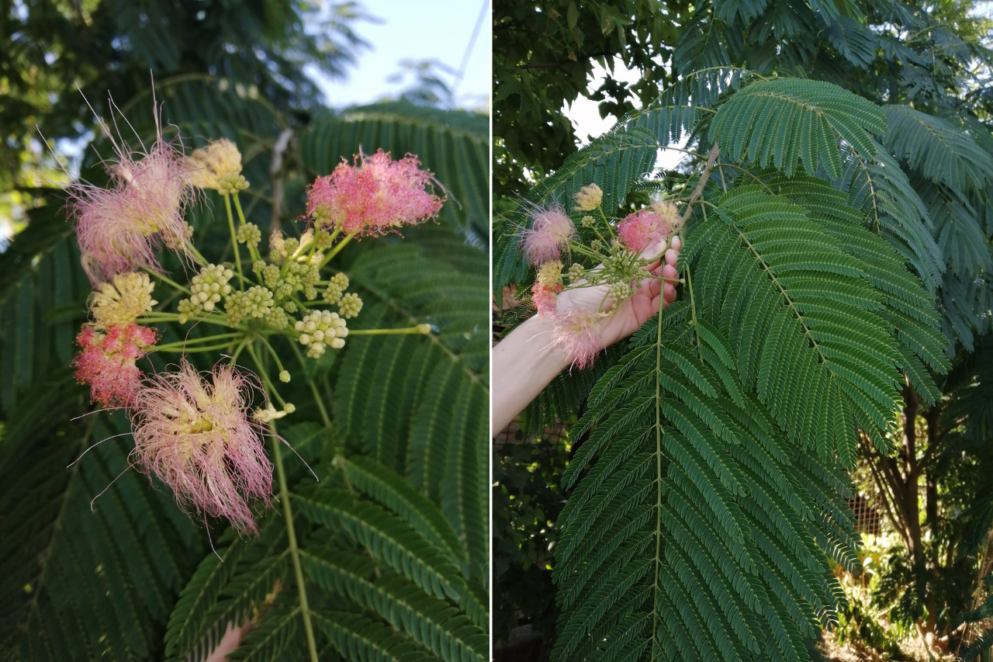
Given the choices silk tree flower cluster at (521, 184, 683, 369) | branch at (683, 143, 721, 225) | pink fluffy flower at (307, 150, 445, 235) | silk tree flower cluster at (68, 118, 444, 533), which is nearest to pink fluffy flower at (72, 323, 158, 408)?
silk tree flower cluster at (68, 118, 444, 533)

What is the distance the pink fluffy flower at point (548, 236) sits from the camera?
668mm

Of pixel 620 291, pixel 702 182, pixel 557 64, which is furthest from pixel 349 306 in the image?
pixel 557 64

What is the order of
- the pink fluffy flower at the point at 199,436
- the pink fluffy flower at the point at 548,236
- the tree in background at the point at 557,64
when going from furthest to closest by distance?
the tree in background at the point at 557,64 → the pink fluffy flower at the point at 548,236 → the pink fluffy flower at the point at 199,436

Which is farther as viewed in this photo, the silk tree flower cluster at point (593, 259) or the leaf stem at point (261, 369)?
the silk tree flower cluster at point (593, 259)

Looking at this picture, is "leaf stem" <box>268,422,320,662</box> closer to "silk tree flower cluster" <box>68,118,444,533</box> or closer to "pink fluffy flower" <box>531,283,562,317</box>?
"silk tree flower cluster" <box>68,118,444,533</box>

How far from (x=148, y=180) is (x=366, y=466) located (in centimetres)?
17

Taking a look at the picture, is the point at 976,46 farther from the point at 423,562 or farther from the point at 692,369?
the point at 423,562

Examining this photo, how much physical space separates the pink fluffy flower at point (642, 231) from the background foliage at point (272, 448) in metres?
0.26

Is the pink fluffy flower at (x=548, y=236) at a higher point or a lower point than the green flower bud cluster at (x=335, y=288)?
lower

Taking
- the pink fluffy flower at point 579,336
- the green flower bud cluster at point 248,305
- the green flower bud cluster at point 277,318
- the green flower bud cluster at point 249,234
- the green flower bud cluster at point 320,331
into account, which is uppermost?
the green flower bud cluster at point 249,234

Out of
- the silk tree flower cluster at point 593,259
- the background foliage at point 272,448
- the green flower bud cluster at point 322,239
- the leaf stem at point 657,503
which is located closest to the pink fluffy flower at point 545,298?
the silk tree flower cluster at point 593,259

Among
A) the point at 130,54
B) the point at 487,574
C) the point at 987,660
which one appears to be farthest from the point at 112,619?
the point at 987,660

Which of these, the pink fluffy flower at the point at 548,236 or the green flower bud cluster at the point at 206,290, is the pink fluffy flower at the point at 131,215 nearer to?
the green flower bud cluster at the point at 206,290

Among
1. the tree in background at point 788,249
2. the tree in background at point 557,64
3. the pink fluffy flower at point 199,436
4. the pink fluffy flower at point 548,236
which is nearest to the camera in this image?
the pink fluffy flower at point 199,436
